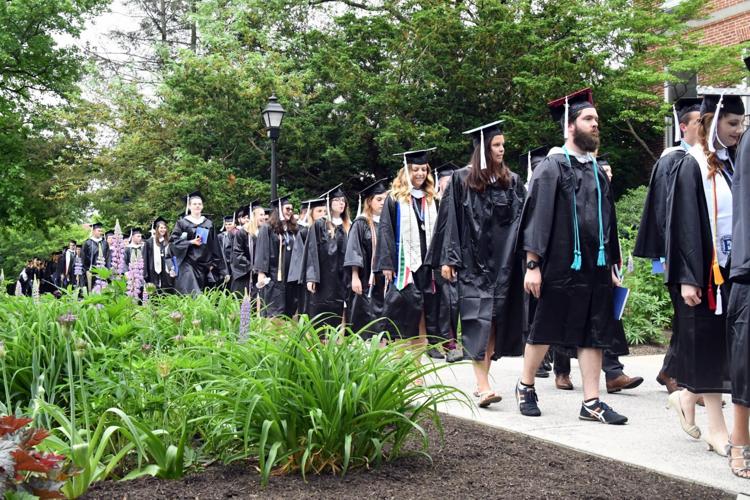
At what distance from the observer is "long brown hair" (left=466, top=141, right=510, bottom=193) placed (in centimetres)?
648

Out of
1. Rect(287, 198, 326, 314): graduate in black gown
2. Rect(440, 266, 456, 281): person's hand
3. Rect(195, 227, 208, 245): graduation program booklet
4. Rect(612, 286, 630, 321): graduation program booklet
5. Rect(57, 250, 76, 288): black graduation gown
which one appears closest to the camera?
Rect(612, 286, 630, 321): graduation program booklet

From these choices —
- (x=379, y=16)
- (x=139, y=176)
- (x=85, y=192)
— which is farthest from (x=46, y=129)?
(x=379, y=16)

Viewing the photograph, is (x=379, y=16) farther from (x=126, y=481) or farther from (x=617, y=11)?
(x=126, y=481)

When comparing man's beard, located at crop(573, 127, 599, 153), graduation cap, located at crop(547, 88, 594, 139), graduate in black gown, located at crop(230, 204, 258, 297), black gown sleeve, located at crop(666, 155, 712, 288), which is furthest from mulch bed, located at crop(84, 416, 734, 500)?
graduate in black gown, located at crop(230, 204, 258, 297)

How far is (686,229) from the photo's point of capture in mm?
4691

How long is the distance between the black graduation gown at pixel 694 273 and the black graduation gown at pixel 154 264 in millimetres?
10271

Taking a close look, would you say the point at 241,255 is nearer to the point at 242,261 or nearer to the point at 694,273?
the point at 242,261

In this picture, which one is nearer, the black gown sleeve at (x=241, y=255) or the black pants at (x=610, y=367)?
the black pants at (x=610, y=367)

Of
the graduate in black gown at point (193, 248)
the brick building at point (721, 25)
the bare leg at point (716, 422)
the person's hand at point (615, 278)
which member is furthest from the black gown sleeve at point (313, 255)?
the brick building at point (721, 25)

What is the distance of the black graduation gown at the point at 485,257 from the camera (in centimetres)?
634

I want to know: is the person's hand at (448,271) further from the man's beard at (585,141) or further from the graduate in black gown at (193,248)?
the graduate in black gown at (193,248)

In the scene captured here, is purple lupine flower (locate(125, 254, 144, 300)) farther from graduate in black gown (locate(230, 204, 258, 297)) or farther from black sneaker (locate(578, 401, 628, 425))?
graduate in black gown (locate(230, 204, 258, 297))

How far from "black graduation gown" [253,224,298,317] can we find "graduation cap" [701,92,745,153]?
848 centimetres

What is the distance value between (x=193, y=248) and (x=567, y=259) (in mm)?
8472
